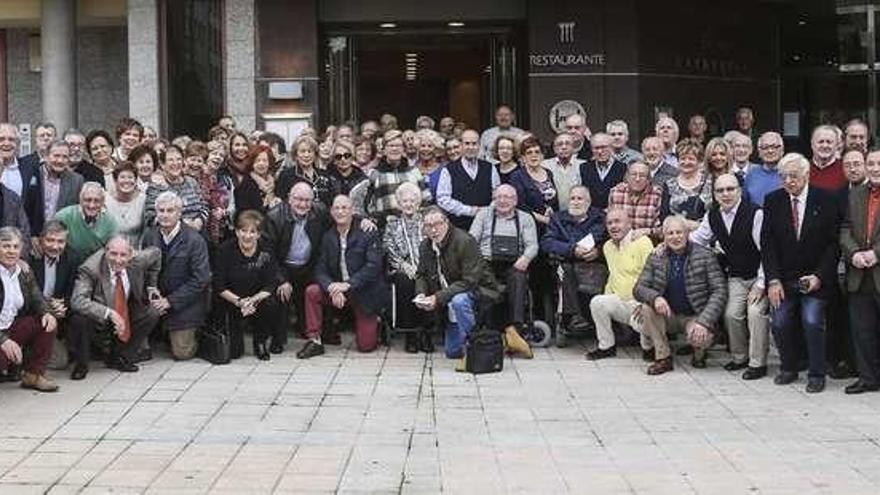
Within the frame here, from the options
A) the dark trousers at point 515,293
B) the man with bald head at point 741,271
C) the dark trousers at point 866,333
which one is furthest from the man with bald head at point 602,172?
the dark trousers at point 866,333

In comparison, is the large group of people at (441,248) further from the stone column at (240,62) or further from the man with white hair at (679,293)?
the stone column at (240,62)

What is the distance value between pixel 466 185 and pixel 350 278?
1.53 metres

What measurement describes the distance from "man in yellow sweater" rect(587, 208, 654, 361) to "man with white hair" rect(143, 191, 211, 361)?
138 inches

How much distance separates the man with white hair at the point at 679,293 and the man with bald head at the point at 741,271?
116mm

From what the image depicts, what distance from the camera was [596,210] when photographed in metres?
11.1

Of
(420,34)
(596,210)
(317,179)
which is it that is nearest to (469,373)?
(596,210)

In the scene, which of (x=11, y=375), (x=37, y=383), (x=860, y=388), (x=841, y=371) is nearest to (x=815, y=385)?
(x=860, y=388)

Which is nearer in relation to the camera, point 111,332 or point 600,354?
point 111,332

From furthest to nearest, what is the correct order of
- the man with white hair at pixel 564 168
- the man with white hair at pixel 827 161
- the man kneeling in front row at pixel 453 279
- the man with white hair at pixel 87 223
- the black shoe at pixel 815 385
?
the man with white hair at pixel 564 168 → the man kneeling in front row at pixel 453 279 → the man with white hair at pixel 87 223 → the man with white hair at pixel 827 161 → the black shoe at pixel 815 385

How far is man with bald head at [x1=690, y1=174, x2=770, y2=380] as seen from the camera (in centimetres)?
976

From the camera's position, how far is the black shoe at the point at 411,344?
10.9m

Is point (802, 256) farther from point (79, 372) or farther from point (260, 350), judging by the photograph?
point (79, 372)

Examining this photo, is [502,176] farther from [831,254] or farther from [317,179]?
[831,254]

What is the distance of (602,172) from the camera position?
11.4 m
